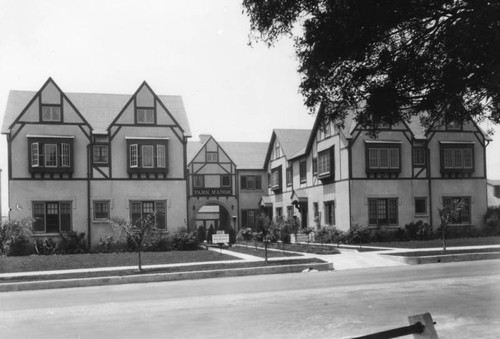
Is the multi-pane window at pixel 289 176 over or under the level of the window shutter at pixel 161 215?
over

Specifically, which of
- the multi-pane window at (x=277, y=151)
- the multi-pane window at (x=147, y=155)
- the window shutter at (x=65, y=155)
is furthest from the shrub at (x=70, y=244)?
the multi-pane window at (x=277, y=151)

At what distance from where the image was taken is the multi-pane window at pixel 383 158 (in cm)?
3553

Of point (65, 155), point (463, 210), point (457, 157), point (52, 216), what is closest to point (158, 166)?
point (65, 155)

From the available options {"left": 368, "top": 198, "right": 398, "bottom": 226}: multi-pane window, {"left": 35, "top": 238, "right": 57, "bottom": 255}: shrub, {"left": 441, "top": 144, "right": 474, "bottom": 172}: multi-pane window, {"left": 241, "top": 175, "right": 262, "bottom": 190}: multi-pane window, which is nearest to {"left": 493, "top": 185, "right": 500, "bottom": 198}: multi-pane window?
{"left": 241, "top": 175, "right": 262, "bottom": 190}: multi-pane window

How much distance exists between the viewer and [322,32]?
955 centimetres

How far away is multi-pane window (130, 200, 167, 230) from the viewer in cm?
3350

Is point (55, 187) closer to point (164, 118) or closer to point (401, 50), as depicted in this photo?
point (164, 118)

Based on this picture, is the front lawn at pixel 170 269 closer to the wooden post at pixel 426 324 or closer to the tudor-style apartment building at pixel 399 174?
the tudor-style apartment building at pixel 399 174

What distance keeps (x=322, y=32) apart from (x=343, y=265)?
1520cm

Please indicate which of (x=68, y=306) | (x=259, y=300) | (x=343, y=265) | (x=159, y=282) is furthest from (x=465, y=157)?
(x=68, y=306)

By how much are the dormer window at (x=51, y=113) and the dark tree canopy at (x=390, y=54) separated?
24.8 m

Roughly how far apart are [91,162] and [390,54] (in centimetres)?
2592

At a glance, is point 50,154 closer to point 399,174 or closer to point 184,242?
point 184,242

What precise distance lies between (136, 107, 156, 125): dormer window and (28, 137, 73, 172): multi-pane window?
4189 mm
